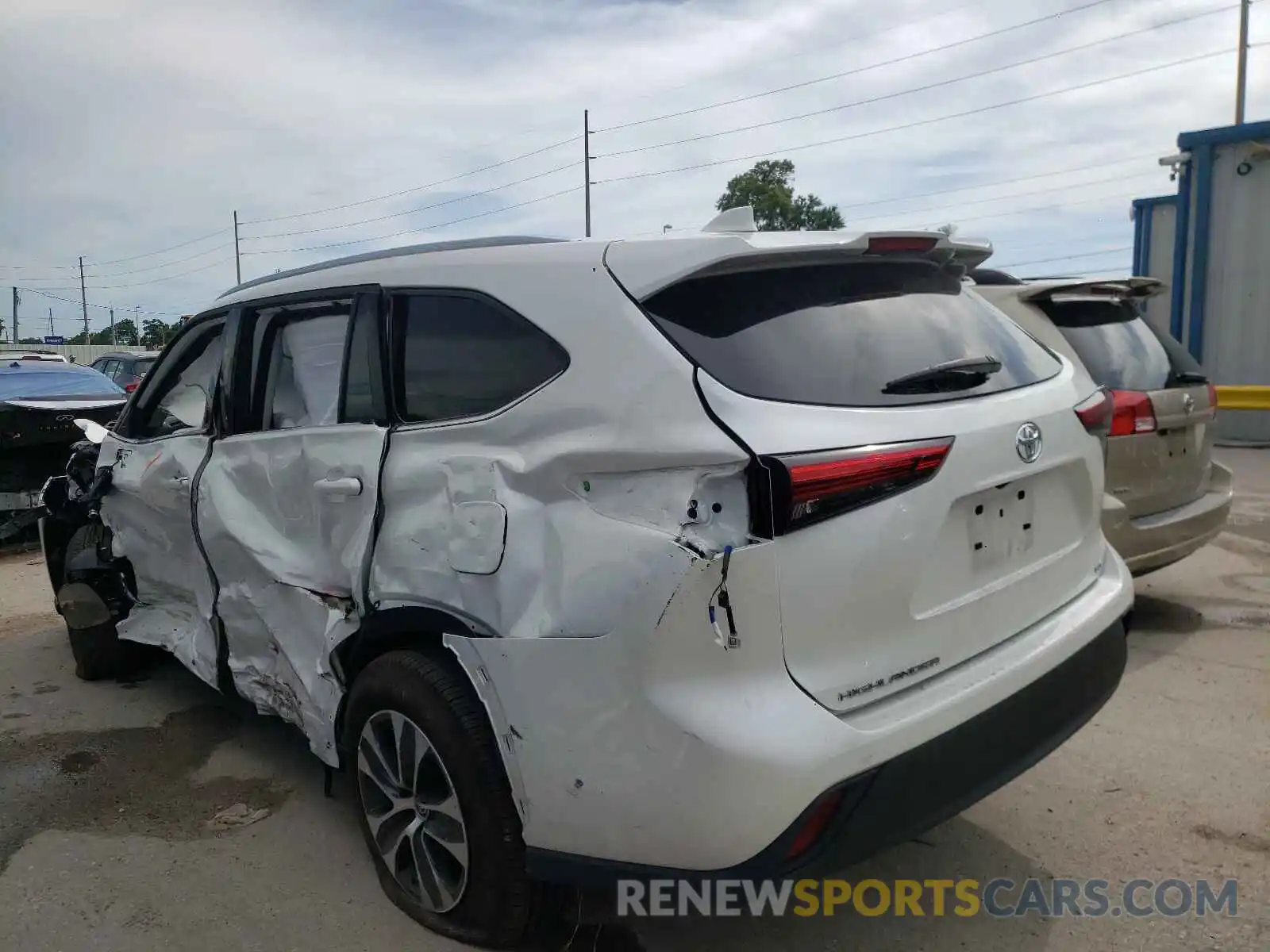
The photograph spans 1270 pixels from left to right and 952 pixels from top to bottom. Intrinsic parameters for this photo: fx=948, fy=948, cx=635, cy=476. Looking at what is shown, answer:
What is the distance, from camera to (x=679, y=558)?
75.9 inches

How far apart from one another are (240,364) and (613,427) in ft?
6.58

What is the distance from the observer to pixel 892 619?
2121mm

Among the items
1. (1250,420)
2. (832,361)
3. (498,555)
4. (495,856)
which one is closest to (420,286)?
(498,555)

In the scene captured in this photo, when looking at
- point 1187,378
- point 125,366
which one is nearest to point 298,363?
point 1187,378

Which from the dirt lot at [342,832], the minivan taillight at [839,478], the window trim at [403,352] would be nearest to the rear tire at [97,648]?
the dirt lot at [342,832]

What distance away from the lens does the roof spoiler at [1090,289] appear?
4.54 meters

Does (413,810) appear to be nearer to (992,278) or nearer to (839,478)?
(839,478)

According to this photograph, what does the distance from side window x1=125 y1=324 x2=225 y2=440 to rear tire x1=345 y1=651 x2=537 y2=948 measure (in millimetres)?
1689

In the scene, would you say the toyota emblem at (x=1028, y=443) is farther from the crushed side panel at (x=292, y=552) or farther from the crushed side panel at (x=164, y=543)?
the crushed side panel at (x=164, y=543)

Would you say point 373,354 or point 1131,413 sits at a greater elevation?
point 373,354

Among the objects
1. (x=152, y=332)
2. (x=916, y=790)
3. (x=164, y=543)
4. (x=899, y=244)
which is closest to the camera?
(x=916, y=790)

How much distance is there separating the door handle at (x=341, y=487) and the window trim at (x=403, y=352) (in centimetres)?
21

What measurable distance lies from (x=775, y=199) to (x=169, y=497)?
141ft

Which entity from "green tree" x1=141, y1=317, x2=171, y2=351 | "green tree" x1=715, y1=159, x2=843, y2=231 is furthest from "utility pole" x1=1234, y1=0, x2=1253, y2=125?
"green tree" x1=141, y1=317, x2=171, y2=351
